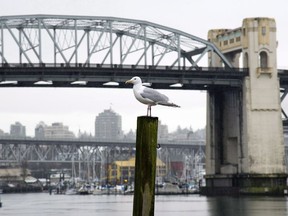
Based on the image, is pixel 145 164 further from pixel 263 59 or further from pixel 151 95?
pixel 263 59

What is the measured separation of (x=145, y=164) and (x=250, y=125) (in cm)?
9852

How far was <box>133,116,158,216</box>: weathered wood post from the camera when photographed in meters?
25.7

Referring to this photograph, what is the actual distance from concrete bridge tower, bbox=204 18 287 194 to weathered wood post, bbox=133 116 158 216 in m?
95.4

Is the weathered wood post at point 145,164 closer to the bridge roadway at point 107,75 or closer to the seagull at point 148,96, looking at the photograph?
the seagull at point 148,96

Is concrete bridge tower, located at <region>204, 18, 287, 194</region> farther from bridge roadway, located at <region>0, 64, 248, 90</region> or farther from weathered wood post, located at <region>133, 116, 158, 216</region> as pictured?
weathered wood post, located at <region>133, 116, 158, 216</region>

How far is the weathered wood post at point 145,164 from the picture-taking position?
25.7 metres

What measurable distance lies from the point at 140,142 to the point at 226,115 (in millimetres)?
106818

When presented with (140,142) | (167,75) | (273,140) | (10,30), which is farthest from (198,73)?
(140,142)

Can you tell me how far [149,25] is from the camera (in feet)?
413

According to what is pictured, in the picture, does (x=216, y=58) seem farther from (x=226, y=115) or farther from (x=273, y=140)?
(x=273, y=140)

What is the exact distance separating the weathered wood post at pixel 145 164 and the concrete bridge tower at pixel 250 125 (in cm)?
9537

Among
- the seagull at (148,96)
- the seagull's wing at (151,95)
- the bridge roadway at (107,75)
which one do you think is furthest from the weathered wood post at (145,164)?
the bridge roadway at (107,75)

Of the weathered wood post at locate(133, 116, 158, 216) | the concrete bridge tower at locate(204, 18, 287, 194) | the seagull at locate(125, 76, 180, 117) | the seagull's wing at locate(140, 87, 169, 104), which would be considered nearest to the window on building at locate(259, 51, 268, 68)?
the concrete bridge tower at locate(204, 18, 287, 194)

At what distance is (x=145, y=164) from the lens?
1023 inches
